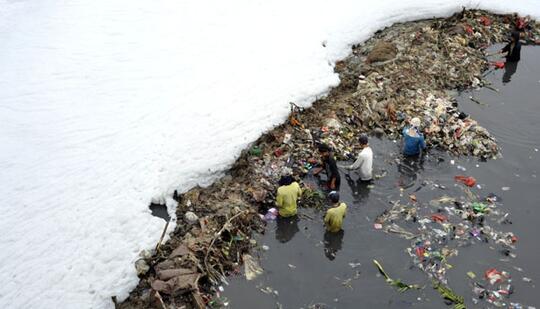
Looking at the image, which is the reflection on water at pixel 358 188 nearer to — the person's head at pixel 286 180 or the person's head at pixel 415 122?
the person's head at pixel 286 180

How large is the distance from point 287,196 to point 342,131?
3.35 m

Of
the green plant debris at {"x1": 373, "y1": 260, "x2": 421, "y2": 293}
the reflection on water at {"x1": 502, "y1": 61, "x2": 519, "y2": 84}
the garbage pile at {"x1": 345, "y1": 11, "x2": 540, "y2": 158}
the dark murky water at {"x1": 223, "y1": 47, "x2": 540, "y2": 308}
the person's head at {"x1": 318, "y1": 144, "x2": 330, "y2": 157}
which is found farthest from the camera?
the reflection on water at {"x1": 502, "y1": 61, "x2": 519, "y2": 84}

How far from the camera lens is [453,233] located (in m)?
9.88

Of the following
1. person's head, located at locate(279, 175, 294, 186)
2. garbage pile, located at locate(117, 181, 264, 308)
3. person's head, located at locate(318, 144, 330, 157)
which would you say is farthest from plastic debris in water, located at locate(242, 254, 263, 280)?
person's head, located at locate(318, 144, 330, 157)

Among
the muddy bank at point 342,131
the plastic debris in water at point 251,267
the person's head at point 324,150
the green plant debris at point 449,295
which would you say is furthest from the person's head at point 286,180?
the green plant debris at point 449,295

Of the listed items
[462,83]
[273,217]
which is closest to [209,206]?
[273,217]

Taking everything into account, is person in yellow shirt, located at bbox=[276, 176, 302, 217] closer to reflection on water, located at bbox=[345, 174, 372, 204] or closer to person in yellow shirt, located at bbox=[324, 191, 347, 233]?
person in yellow shirt, located at bbox=[324, 191, 347, 233]

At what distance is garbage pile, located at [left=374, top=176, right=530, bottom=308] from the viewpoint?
347 inches

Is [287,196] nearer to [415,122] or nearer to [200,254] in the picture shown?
[200,254]

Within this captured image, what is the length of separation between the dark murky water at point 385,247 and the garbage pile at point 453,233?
135mm

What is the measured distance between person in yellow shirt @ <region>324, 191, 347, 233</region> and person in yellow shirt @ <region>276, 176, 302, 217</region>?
2.46ft

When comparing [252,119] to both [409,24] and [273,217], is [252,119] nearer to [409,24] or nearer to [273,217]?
[273,217]

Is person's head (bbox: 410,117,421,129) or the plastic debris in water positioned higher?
person's head (bbox: 410,117,421,129)

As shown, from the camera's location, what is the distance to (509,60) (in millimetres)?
16078
